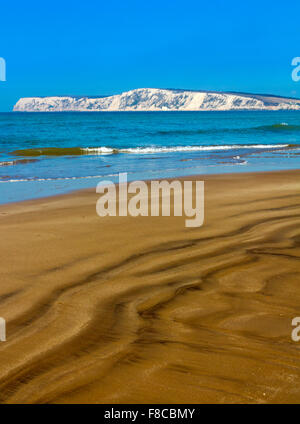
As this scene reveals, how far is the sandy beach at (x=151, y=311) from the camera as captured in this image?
249cm

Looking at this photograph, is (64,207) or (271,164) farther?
(271,164)

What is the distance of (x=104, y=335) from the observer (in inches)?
119

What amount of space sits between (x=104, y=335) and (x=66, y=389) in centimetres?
60

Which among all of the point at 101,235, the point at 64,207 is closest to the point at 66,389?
the point at 101,235

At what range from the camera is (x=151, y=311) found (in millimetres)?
3373

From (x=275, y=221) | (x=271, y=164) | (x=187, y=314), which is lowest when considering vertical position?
(x=187, y=314)

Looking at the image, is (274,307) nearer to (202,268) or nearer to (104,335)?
(202,268)

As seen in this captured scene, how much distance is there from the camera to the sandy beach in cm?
249

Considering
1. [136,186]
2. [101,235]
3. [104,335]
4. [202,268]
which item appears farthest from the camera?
[136,186]

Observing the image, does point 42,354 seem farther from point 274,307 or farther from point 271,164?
point 271,164

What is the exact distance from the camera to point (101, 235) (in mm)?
5465

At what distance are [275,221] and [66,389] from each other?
4.16m

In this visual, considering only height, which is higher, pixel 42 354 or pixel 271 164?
pixel 271 164
